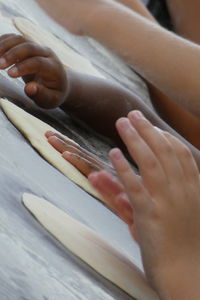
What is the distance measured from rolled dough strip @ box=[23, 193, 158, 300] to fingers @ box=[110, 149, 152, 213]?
0.20 ft

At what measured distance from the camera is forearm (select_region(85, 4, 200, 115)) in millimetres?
1058

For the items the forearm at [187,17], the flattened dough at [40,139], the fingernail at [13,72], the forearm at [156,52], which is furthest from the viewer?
the forearm at [187,17]

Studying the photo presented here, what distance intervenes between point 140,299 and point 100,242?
7cm

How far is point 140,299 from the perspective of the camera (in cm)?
63

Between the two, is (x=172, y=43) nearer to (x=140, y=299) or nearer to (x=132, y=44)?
(x=132, y=44)

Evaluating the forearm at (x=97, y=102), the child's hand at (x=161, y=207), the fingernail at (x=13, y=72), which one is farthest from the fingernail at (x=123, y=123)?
the forearm at (x=97, y=102)

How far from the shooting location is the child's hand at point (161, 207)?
0.62m

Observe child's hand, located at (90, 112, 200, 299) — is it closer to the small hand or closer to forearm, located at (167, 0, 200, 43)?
the small hand

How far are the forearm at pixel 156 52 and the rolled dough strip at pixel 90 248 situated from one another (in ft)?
1.44

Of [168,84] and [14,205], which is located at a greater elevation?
[14,205]

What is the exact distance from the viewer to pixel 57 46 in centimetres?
146

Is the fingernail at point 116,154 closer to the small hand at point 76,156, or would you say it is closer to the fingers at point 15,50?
the small hand at point 76,156

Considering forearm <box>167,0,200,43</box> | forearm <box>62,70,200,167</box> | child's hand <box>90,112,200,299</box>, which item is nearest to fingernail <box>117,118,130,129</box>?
child's hand <box>90,112,200,299</box>

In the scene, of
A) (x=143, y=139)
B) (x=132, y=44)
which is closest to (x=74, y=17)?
(x=132, y=44)
